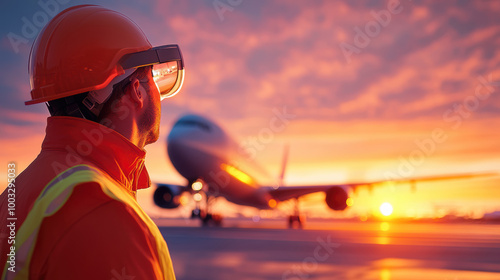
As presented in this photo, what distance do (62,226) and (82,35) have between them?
1.75 feet

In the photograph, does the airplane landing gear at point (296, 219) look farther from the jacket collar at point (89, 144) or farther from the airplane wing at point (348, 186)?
the jacket collar at point (89, 144)

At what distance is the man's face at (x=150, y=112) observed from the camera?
1.14m

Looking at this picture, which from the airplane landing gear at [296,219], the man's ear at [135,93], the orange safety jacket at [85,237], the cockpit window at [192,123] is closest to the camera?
the orange safety jacket at [85,237]

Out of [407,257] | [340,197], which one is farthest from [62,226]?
[340,197]

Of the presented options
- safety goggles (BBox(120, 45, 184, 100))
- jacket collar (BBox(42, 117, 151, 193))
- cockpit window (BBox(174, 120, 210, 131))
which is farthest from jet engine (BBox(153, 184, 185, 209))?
jacket collar (BBox(42, 117, 151, 193))

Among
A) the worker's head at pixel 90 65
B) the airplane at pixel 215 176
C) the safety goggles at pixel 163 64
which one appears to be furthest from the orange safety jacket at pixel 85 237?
the airplane at pixel 215 176

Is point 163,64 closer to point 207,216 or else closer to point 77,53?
point 77,53

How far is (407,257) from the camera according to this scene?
8766 mm

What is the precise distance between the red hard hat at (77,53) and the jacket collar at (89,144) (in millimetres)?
102

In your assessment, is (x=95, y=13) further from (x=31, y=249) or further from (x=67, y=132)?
(x=31, y=249)

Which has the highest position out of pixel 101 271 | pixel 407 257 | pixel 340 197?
pixel 340 197

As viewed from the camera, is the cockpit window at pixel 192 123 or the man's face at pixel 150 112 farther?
the cockpit window at pixel 192 123

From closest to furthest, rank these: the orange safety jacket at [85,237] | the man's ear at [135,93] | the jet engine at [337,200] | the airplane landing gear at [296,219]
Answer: the orange safety jacket at [85,237] < the man's ear at [135,93] < the jet engine at [337,200] < the airplane landing gear at [296,219]

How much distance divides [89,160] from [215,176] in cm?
1749
